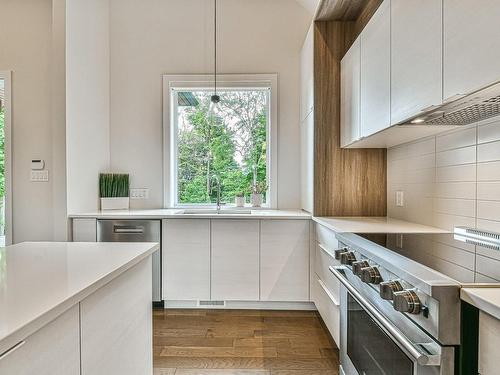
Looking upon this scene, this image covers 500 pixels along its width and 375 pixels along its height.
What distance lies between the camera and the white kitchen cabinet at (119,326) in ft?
3.32

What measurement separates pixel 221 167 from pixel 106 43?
174cm

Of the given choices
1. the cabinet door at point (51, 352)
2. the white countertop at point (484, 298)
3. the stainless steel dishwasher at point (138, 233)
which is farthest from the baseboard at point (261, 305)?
the white countertop at point (484, 298)

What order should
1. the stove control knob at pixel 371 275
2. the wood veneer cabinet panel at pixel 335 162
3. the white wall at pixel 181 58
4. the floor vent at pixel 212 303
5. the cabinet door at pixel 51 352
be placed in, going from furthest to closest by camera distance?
1. the white wall at pixel 181 58
2. the floor vent at pixel 212 303
3. the wood veneer cabinet panel at pixel 335 162
4. the stove control knob at pixel 371 275
5. the cabinet door at pixel 51 352

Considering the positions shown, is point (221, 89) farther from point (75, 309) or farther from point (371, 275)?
point (75, 309)

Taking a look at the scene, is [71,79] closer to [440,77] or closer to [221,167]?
[221,167]

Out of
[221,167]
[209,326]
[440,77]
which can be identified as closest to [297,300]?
[209,326]

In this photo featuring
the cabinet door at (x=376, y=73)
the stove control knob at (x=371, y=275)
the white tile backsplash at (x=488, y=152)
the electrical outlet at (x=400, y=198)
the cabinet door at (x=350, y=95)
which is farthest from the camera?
the electrical outlet at (x=400, y=198)

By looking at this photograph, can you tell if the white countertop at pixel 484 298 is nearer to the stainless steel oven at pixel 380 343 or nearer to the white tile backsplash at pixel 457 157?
the stainless steel oven at pixel 380 343

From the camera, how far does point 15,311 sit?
2.45 ft

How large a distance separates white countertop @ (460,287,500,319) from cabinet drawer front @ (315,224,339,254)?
4.05 ft

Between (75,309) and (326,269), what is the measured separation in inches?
70.6

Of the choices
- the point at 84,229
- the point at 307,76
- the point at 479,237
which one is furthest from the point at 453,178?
the point at 84,229

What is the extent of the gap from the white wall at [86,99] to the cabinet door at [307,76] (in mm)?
2005

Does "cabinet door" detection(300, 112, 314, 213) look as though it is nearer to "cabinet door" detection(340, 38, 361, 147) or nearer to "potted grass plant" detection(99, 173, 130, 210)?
"cabinet door" detection(340, 38, 361, 147)
